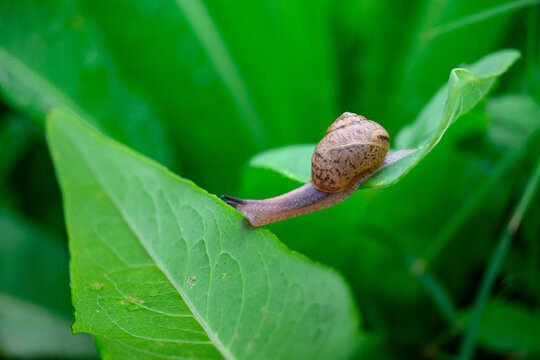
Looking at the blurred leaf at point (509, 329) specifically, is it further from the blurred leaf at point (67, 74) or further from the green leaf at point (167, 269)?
the blurred leaf at point (67, 74)

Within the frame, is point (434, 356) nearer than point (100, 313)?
No

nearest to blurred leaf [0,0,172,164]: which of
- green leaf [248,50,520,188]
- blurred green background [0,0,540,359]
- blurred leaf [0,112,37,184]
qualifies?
blurred green background [0,0,540,359]

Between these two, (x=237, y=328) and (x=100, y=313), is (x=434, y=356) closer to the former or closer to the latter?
(x=237, y=328)

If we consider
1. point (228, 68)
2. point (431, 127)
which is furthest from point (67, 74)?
point (431, 127)

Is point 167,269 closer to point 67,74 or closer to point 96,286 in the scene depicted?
point 96,286

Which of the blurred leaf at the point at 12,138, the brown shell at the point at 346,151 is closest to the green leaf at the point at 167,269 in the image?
the brown shell at the point at 346,151

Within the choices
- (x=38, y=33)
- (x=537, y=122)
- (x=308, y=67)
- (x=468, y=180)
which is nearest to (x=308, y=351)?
(x=468, y=180)
